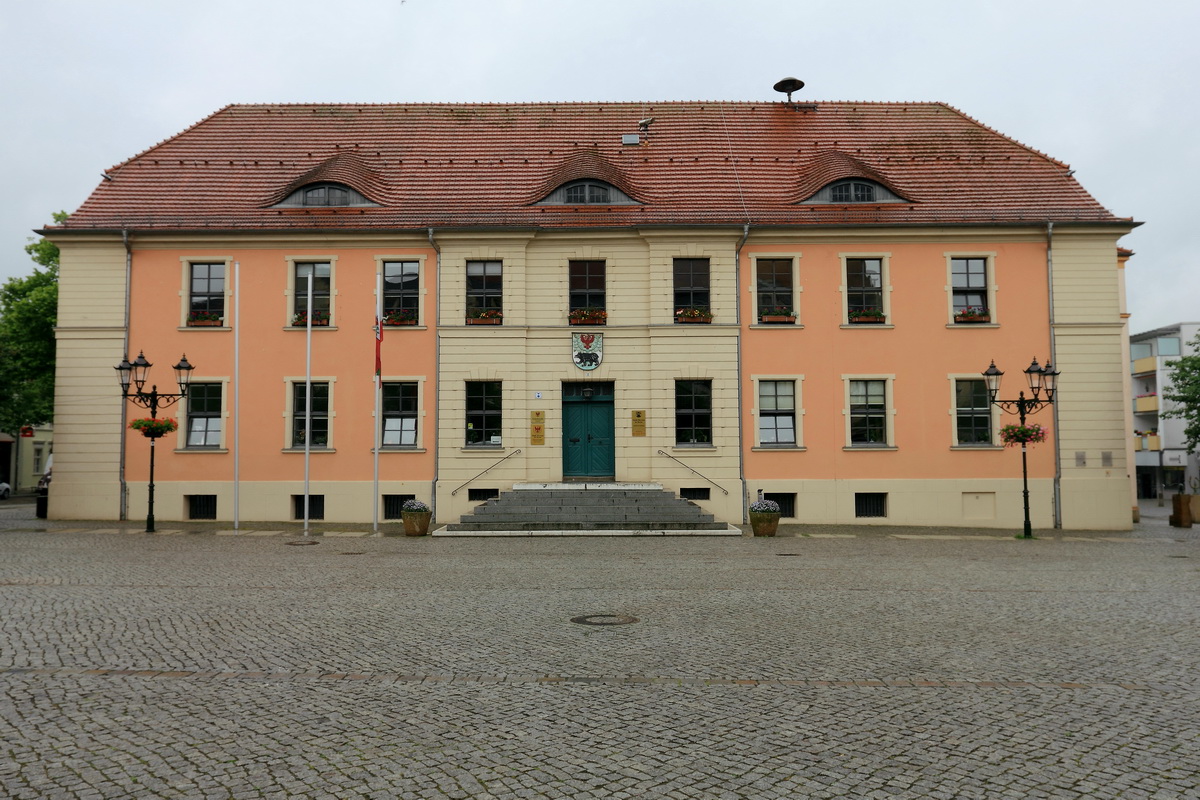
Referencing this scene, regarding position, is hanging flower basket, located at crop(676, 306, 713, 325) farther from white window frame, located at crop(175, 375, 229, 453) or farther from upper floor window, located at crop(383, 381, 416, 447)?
white window frame, located at crop(175, 375, 229, 453)

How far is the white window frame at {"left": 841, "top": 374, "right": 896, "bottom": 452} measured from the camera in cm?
2341

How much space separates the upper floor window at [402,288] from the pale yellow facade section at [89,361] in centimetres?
742

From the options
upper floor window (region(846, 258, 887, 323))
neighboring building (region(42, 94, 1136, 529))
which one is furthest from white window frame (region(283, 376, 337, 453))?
upper floor window (region(846, 258, 887, 323))

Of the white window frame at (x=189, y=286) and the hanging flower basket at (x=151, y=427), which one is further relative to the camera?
the white window frame at (x=189, y=286)

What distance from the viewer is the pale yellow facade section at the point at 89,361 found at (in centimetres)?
2338

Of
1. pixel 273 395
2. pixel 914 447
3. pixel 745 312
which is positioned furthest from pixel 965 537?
pixel 273 395

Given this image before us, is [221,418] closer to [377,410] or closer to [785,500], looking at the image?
[377,410]

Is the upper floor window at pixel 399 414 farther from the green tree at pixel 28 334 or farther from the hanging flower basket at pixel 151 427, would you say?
the green tree at pixel 28 334

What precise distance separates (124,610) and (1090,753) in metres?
10.0

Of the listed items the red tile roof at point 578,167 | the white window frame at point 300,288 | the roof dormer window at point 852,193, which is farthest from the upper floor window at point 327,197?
the roof dormer window at point 852,193

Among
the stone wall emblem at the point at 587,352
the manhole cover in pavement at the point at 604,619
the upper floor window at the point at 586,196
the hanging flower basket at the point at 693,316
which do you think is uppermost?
the upper floor window at the point at 586,196

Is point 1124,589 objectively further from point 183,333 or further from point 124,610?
point 183,333

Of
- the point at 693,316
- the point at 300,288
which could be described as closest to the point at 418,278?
the point at 300,288

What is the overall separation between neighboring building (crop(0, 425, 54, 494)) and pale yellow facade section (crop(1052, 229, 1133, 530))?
52.8m
